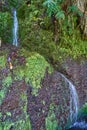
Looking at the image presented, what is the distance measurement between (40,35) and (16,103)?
1.99 m

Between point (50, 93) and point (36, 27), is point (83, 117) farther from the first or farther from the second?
point (36, 27)

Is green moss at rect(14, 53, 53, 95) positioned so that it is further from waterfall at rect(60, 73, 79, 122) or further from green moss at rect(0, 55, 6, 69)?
waterfall at rect(60, 73, 79, 122)

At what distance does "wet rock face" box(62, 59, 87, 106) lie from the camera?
5.48 m

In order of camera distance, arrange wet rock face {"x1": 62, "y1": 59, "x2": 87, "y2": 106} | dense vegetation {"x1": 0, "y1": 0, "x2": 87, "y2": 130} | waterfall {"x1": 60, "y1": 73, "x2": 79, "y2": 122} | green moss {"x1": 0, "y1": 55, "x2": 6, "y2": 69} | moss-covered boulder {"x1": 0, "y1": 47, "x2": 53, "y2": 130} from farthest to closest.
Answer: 1. dense vegetation {"x1": 0, "y1": 0, "x2": 87, "y2": 130}
2. wet rock face {"x1": 62, "y1": 59, "x2": 87, "y2": 106}
3. waterfall {"x1": 60, "y1": 73, "x2": 79, "y2": 122}
4. green moss {"x1": 0, "y1": 55, "x2": 6, "y2": 69}
5. moss-covered boulder {"x1": 0, "y1": 47, "x2": 53, "y2": 130}

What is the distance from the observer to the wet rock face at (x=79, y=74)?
5.48 meters

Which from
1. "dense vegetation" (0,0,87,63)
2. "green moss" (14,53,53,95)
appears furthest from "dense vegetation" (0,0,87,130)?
"green moss" (14,53,53,95)

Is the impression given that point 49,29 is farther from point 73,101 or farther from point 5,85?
point 5,85

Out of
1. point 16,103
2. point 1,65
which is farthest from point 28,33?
point 16,103

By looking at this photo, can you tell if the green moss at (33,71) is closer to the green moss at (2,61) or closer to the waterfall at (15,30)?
the green moss at (2,61)

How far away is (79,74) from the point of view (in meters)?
5.67

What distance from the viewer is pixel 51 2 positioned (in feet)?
15.0

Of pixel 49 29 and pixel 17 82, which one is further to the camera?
pixel 49 29

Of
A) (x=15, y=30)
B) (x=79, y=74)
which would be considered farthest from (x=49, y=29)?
(x=79, y=74)

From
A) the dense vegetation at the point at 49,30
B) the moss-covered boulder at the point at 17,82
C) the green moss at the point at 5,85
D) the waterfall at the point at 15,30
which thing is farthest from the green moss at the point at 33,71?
the waterfall at the point at 15,30
